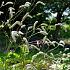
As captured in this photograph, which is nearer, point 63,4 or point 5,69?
point 5,69

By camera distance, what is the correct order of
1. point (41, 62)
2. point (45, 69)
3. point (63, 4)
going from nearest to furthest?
point (41, 62), point (45, 69), point (63, 4)

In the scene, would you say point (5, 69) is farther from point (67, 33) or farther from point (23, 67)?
point (67, 33)

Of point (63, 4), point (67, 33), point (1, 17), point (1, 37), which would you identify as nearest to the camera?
point (1, 37)

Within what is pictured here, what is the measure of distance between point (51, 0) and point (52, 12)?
1.22m

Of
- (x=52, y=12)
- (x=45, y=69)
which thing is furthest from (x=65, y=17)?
(x=45, y=69)

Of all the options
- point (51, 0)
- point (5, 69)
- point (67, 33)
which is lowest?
point (5, 69)

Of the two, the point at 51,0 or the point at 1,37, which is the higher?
the point at 51,0

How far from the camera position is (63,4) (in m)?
12.6

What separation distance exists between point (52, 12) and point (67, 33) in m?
6.51

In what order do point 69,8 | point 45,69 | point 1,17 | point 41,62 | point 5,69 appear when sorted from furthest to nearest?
point 69,8 < point 1,17 < point 45,69 < point 41,62 < point 5,69

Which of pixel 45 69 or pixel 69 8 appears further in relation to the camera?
pixel 69 8

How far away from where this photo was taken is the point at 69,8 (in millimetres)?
13531

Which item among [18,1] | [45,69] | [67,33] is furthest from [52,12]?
[45,69]

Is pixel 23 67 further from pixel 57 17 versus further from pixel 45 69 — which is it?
pixel 57 17
